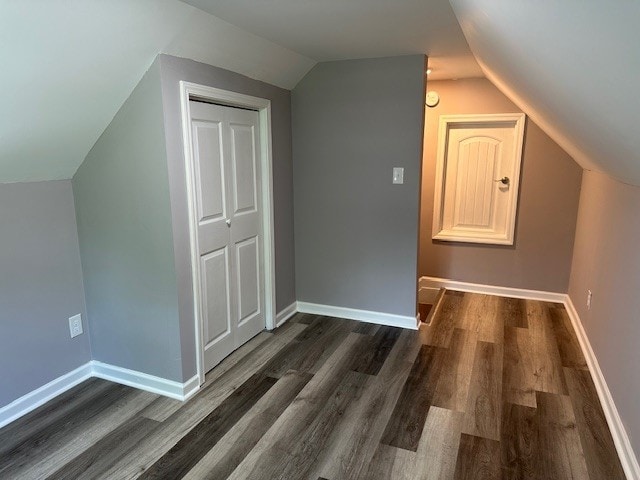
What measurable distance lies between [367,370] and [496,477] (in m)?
1.05

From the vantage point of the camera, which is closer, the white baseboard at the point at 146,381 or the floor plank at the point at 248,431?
the floor plank at the point at 248,431

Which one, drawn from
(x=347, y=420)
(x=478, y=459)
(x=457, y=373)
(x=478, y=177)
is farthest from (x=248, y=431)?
(x=478, y=177)

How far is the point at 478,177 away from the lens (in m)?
4.07

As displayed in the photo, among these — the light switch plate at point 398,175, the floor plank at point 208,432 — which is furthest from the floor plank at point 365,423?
the light switch plate at point 398,175

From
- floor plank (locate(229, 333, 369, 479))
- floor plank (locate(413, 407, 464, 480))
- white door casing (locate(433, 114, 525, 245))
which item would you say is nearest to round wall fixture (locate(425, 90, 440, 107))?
white door casing (locate(433, 114, 525, 245))

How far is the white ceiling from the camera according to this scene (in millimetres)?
2029

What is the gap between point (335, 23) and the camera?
231cm

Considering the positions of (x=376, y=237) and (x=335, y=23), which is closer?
(x=335, y=23)

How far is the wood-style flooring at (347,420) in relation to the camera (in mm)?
1929

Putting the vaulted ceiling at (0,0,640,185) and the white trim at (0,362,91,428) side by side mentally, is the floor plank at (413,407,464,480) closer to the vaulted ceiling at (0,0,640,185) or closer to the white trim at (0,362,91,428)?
the vaulted ceiling at (0,0,640,185)

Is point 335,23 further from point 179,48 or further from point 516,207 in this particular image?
point 516,207

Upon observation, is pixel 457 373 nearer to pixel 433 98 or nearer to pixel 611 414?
pixel 611 414

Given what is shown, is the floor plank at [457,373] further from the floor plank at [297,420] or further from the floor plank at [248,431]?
the floor plank at [248,431]

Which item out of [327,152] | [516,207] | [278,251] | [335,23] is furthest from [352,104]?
[516,207]
